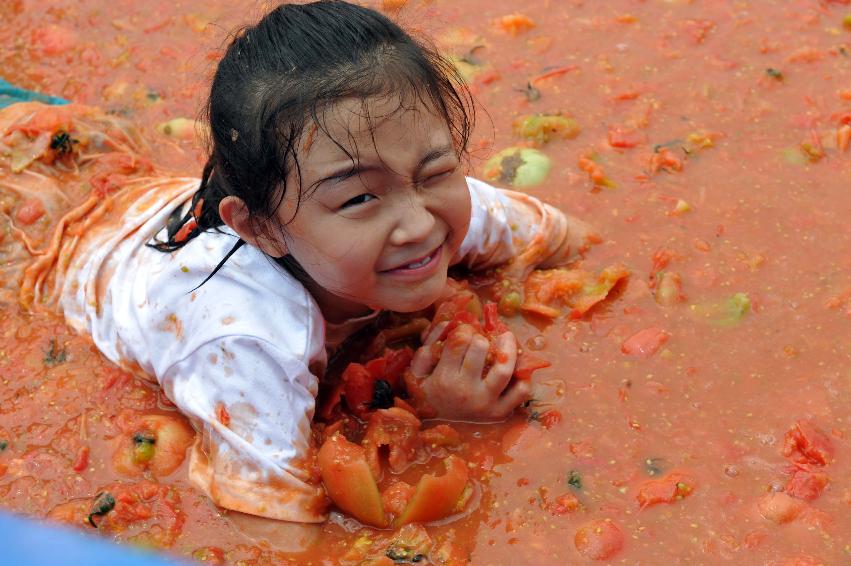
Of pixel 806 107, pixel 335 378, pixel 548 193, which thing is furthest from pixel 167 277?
pixel 806 107

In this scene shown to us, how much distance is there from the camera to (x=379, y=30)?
257 centimetres

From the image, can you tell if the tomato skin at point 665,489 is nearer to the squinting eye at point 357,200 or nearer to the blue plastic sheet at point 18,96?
the squinting eye at point 357,200

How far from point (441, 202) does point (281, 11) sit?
0.65 meters

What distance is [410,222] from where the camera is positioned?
2.55 m

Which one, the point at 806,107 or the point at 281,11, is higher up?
the point at 281,11

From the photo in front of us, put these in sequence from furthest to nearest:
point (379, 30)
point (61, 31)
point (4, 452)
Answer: point (61, 31) → point (4, 452) → point (379, 30)

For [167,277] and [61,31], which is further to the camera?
[61,31]

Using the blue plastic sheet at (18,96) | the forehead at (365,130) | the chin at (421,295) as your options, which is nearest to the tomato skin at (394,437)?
the chin at (421,295)

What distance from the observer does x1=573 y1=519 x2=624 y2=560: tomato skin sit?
2.54 m

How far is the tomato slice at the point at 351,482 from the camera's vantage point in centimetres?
263

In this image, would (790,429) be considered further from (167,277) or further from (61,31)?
(61,31)

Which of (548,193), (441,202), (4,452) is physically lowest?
(4,452)

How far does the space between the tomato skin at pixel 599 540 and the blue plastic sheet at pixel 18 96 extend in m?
2.92

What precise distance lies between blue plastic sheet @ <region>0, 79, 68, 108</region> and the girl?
1.43 meters
